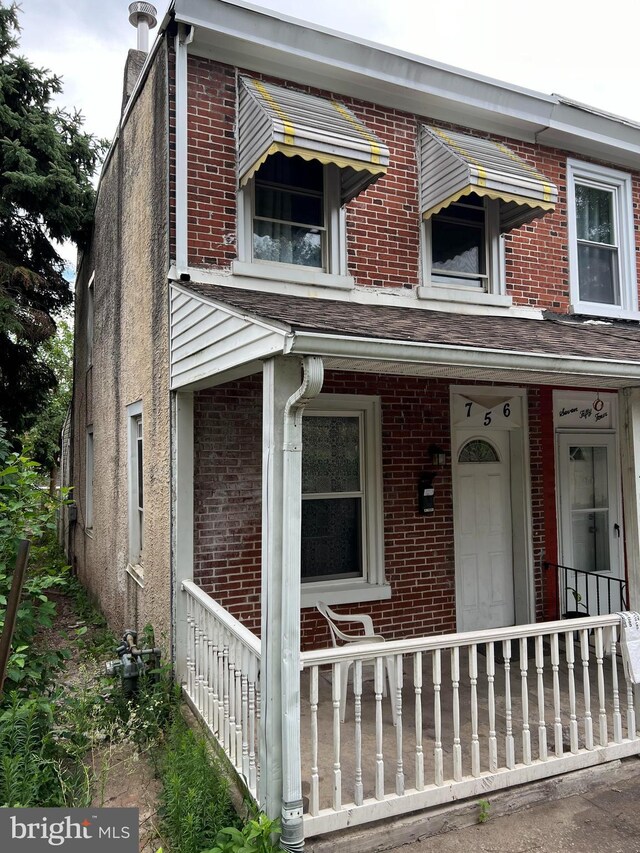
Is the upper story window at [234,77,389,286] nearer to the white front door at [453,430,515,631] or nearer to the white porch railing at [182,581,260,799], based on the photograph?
the white front door at [453,430,515,631]

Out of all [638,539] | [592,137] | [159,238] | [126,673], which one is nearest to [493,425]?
[638,539]

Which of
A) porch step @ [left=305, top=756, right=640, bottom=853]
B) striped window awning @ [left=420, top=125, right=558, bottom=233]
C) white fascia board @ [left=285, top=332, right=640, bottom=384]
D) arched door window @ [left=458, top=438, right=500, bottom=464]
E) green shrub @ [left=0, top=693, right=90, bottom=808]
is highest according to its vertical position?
striped window awning @ [left=420, top=125, right=558, bottom=233]

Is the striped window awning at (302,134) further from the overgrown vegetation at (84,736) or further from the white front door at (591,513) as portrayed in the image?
the white front door at (591,513)

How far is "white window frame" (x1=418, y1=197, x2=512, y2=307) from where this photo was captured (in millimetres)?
6297

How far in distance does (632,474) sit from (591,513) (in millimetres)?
2955

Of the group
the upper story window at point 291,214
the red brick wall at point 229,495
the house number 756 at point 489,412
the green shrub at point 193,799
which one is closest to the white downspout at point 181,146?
the upper story window at point 291,214

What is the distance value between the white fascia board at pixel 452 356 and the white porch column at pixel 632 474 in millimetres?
240

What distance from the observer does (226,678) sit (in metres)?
4.03

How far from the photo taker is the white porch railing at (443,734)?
347 cm

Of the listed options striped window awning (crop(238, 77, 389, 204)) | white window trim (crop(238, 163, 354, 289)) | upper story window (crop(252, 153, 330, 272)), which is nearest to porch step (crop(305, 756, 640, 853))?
white window trim (crop(238, 163, 354, 289))

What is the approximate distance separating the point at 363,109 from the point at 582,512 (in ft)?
17.4

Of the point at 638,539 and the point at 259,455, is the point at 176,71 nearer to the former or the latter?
the point at 259,455

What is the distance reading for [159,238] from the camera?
5.58m

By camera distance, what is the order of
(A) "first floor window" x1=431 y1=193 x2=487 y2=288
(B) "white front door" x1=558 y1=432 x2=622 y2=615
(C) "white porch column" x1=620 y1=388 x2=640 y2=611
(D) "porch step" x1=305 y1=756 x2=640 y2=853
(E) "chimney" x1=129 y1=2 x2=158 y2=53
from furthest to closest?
(E) "chimney" x1=129 y1=2 x2=158 y2=53 → (B) "white front door" x1=558 y1=432 x2=622 y2=615 → (A) "first floor window" x1=431 y1=193 x2=487 y2=288 → (C) "white porch column" x1=620 y1=388 x2=640 y2=611 → (D) "porch step" x1=305 y1=756 x2=640 y2=853
